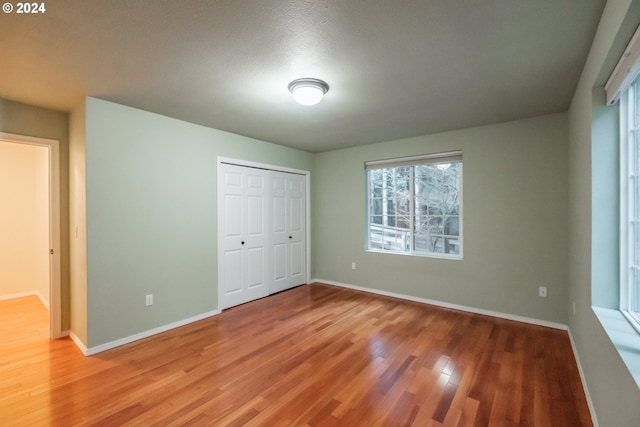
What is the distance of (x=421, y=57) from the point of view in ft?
6.43

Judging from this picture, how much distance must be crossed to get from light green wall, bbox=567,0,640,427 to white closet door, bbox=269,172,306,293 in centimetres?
363

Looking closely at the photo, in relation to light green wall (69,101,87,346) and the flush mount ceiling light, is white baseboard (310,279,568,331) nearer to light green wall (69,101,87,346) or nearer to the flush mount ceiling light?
the flush mount ceiling light

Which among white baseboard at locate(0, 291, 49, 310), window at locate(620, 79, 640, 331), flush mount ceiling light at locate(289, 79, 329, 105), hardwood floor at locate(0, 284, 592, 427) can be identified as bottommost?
hardwood floor at locate(0, 284, 592, 427)

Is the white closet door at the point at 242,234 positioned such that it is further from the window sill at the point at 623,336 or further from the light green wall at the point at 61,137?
the window sill at the point at 623,336

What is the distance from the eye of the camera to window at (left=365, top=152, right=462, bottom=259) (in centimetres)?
387

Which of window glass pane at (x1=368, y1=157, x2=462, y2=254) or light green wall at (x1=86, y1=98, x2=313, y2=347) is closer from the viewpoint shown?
light green wall at (x1=86, y1=98, x2=313, y2=347)

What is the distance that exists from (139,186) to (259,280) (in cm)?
210

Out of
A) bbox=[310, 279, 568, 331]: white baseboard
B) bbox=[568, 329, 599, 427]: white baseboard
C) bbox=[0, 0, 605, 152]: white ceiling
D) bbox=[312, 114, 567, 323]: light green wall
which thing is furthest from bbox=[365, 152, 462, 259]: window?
bbox=[568, 329, 599, 427]: white baseboard

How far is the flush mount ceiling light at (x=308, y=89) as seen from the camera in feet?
7.55

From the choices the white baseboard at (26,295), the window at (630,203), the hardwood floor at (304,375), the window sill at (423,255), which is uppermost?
the window at (630,203)

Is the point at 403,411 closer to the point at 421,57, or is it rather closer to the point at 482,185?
the point at 421,57

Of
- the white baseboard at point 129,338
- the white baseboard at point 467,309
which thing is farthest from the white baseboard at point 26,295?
the white baseboard at point 467,309

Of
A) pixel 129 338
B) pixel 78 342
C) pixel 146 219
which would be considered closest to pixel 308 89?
pixel 146 219

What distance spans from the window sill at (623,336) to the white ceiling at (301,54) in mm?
1665
